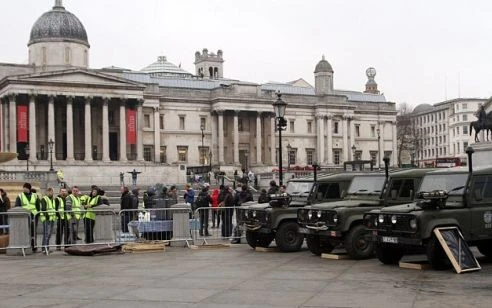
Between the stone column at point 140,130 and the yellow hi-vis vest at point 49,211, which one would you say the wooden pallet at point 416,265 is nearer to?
the yellow hi-vis vest at point 49,211

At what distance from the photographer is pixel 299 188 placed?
879 inches

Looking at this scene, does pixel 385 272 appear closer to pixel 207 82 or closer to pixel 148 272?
pixel 148 272

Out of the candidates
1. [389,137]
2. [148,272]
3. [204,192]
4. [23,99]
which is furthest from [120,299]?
[389,137]

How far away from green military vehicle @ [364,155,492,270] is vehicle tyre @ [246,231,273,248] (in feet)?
16.8

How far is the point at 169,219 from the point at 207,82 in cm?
7820

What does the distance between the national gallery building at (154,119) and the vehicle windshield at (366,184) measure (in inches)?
2207

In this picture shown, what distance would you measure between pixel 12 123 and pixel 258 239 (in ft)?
201

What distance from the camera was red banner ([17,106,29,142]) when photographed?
76062 millimetres

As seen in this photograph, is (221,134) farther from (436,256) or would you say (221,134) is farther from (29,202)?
(436,256)

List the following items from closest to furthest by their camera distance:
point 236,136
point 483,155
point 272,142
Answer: point 483,155 < point 236,136 < point 272,142

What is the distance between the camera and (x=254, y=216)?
2086 centimetres

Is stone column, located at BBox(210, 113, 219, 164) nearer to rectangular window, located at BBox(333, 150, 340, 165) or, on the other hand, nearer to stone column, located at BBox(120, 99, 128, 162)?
stone column, located at BBox(120, 99, 128, 162)

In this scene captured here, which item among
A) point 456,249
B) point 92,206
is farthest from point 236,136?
point 456,249

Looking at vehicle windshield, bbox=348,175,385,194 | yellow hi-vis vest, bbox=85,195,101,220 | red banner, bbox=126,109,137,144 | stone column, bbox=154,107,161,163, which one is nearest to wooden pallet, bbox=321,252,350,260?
vehicle windshield, bbox=348,175,385,194
